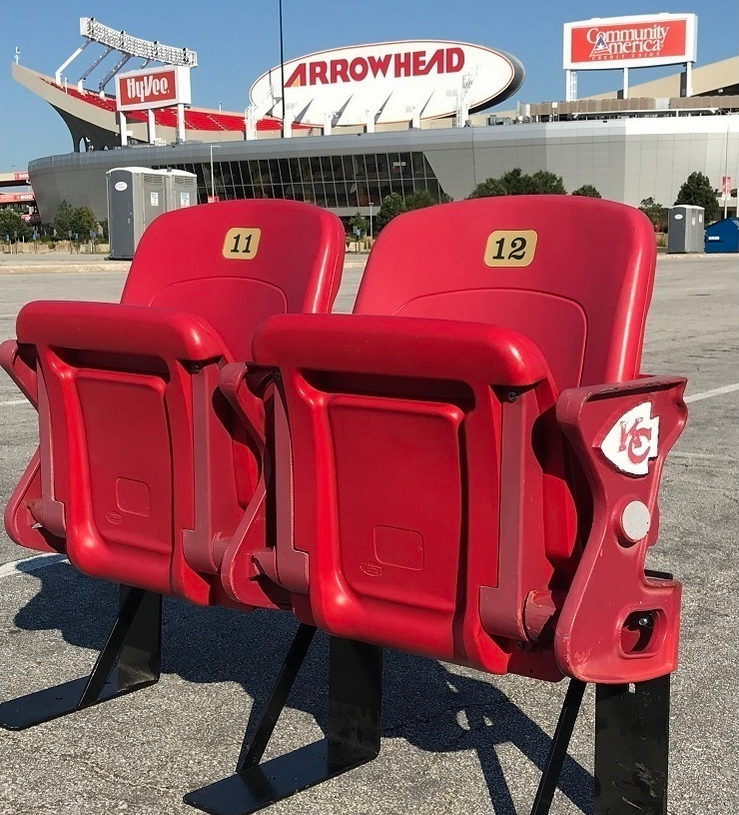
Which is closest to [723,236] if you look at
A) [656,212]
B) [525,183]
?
[656,212]

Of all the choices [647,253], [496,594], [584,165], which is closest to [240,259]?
[647,253]

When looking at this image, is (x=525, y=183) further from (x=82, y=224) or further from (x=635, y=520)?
(x=635, y=520)

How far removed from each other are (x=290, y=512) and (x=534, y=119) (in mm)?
114633

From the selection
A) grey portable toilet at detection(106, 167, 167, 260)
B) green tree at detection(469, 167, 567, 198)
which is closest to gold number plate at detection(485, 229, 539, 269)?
grey portable toilet at detection(106, 167, 167, 260)

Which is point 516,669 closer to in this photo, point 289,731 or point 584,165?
point 289,731

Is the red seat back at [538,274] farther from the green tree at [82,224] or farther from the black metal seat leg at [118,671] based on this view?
the green tree at [82,224]

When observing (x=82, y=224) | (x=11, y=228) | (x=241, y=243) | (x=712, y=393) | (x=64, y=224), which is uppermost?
(x=241, y=243)

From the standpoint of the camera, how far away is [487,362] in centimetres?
196

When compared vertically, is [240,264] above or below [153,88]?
below

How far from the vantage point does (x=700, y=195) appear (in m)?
78.3

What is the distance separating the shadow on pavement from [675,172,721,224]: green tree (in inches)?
3088

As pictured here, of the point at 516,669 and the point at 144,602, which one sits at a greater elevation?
the point at 516,669

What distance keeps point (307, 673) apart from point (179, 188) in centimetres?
3253

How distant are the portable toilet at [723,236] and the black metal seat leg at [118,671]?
54.2m
